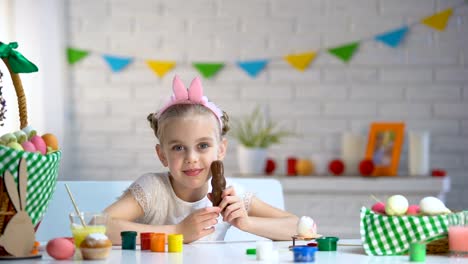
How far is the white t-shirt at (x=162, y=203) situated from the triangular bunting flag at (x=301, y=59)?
259 centimetres

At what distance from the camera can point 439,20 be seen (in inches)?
206

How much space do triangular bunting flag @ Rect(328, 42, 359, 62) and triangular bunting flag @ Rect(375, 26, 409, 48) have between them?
14 centimetres

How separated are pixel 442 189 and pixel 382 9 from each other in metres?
1.12

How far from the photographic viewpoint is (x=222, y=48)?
17.6 feet

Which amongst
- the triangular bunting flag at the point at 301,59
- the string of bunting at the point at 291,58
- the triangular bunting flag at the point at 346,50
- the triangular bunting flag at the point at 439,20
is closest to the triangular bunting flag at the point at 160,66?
the string of bunting at the point at 291,58

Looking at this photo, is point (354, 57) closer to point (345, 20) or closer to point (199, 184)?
point (345, 20)

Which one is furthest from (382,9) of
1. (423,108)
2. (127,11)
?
(127,11)

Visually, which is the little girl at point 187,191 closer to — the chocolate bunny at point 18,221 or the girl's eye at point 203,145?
the girl's eye at point 203,145

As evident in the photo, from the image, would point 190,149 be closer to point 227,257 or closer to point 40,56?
point 227,257

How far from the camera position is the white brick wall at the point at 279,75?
17.3 feet

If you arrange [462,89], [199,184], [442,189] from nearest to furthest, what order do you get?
1. [199,184]
2. [442,189]
3. [462,89]

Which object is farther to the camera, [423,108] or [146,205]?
[423,108]

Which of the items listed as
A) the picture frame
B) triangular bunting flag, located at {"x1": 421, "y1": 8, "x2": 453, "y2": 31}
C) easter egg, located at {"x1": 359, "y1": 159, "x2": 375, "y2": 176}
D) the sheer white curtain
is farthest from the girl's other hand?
triangular bunting flag, located at {"x1": 421, "y1": 8, "x2": 453, "y2": 31}

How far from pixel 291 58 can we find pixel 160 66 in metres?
0.77
